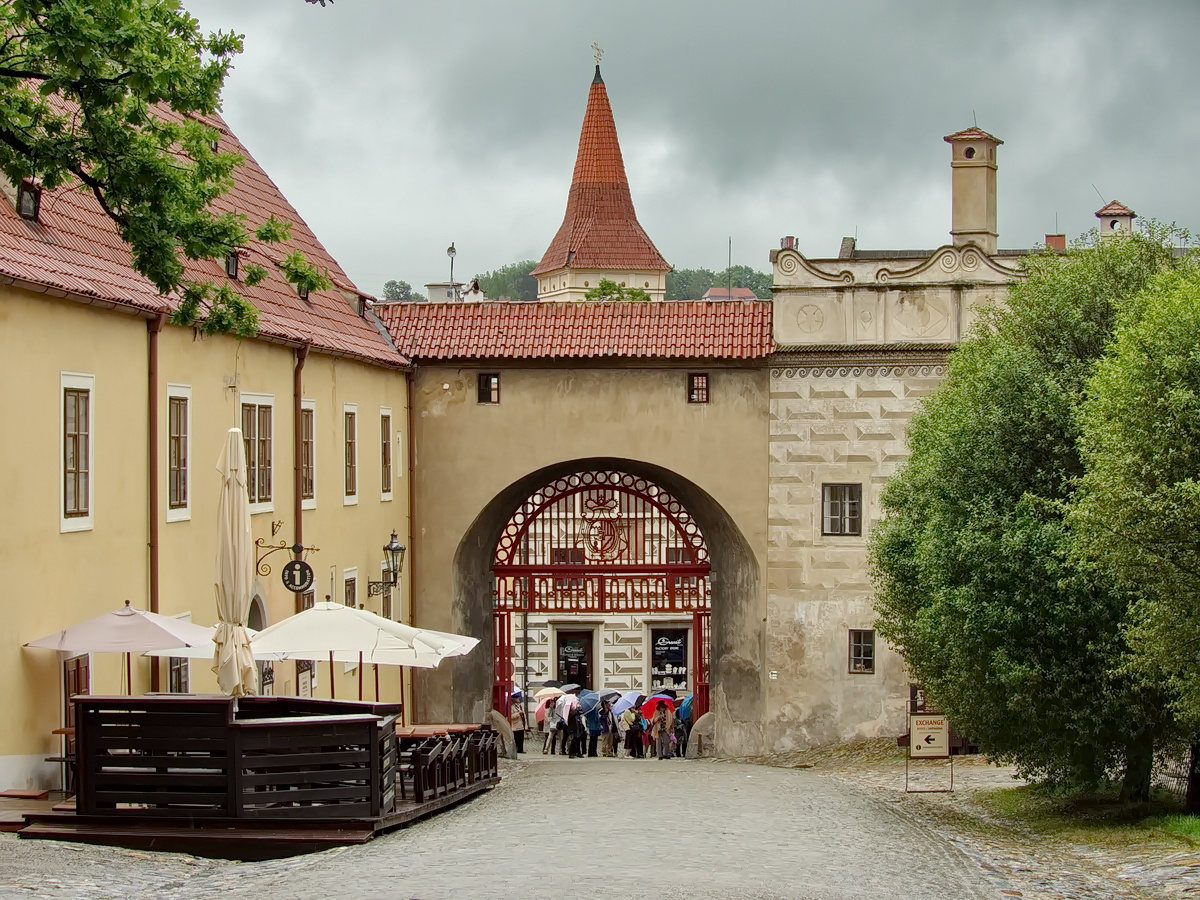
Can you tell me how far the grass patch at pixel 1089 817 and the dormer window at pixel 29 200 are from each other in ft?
36.8

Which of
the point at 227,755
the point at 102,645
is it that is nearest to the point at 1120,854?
the point at 227,755

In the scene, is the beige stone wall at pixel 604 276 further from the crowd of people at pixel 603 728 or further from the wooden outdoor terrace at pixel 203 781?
the wooden outdoor terrace at pixel 203 781

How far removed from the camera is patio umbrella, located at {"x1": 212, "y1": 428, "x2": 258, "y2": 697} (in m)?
13.7

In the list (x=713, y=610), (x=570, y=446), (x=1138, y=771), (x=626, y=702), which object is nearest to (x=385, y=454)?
(x=570, y=446)

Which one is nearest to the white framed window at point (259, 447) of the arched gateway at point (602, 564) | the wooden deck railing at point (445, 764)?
the wooden deck railing at point (445, 764)

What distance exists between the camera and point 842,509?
27.8 meters

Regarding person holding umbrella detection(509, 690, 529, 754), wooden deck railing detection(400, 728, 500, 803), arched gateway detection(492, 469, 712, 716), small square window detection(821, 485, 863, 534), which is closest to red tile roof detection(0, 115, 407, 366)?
arched gateway detection(492, 469, 712, 716)

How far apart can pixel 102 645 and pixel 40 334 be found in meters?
2.73

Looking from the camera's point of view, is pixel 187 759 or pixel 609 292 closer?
pixel 187 759

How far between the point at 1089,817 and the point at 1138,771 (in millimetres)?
702

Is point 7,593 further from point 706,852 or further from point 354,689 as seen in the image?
point 354,689

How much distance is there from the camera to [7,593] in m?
14.0

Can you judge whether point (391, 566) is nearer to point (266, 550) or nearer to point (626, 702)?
point (266, 550)

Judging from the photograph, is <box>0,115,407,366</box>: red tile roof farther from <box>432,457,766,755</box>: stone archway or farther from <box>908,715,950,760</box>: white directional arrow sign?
<box>908,715,950,760</box>: white directional arrow sign
